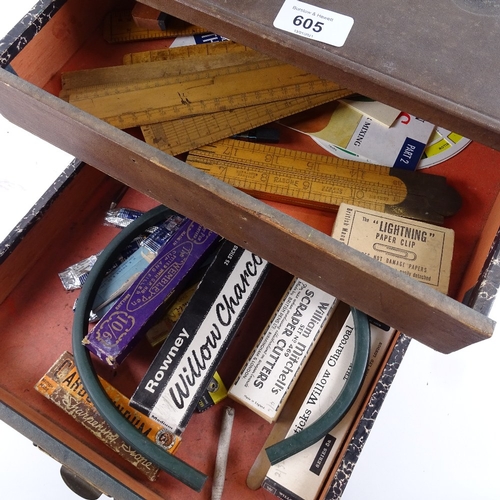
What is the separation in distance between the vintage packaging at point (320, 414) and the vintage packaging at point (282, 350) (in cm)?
3

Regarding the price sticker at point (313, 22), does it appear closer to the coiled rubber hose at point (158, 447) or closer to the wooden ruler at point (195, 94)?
the wooden ruler at point (195, 94)

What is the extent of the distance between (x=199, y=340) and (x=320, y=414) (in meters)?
0.20

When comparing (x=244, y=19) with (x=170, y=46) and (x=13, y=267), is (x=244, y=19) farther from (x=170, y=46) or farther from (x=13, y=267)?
(x=13, y=267)

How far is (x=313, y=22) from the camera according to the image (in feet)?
1.84

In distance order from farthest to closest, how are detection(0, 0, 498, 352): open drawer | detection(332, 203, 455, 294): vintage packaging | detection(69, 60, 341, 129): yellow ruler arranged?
detection(69, 60, 341, 129): yellow ruler
detection(332, 203, 455, 294): vintage packaging
detection(0, 0, 498, 352): open drawer

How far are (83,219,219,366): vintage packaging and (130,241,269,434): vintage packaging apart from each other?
0.03 meters

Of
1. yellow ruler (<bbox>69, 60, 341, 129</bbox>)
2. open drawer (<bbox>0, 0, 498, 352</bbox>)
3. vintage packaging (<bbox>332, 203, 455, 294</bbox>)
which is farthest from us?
yellow ruler (<bbox>69, 60, 341, 129</bbox>)

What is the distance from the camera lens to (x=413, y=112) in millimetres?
549

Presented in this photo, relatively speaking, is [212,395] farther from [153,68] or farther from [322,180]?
[153,68]

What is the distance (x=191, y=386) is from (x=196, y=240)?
8.3 inches

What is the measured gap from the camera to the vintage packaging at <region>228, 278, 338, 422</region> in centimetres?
77

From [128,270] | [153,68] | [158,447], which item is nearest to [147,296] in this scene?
[128,270]

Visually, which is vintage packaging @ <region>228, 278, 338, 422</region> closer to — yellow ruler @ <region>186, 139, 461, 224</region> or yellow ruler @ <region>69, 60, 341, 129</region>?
yellow ruler @ <region>186, 139, 461, 224</region>

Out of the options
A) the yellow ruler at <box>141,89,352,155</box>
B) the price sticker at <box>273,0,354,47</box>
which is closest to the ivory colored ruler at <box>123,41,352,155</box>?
the yellow ruler at <box>141,89,352,155</box>
